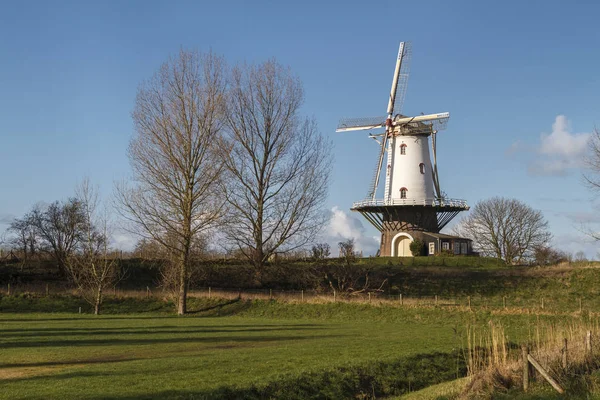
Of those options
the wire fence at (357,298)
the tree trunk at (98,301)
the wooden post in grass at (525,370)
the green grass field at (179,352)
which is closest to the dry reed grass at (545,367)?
the wooden post in grass at (525,370)

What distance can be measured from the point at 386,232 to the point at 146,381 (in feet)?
166

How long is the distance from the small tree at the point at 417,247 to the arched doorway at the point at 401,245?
119 centimetres

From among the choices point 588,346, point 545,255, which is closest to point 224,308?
point 588,346

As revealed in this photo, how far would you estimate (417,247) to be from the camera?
198ft

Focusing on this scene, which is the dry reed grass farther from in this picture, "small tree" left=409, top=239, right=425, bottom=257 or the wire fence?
"small tree" left=409, top=239, right=425, bottom=257

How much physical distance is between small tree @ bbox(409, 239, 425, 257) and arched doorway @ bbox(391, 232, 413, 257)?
1.19 metres

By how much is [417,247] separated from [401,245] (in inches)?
108

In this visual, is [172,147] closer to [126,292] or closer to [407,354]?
[126,292]

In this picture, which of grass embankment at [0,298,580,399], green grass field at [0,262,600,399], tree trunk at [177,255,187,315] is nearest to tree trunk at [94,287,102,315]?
green grass field at [0,262,600,399]

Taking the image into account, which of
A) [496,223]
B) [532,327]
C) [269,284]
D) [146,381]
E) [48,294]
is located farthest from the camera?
[496,223]

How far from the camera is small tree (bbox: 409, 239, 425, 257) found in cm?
6038

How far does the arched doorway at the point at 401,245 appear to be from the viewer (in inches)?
2448

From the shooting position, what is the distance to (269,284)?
4906cm

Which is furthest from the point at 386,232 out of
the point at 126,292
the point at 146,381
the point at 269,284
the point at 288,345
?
the point at 146,381
